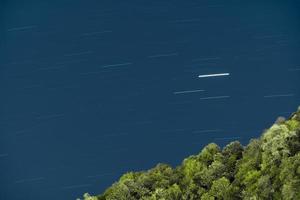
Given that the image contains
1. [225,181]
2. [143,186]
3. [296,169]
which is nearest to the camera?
[296,169]

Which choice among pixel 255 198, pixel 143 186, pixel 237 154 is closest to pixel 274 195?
pixel 255 198

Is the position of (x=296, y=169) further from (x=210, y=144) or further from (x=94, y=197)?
(x=94, y=197)

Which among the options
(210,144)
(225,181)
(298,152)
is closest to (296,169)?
(298,152)

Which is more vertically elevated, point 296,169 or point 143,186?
point 143,186

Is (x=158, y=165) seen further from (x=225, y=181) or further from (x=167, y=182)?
(x=225, y=181)

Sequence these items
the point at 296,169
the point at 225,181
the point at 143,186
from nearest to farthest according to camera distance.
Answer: the point at 296,169, the point at 225,181, the point at 143,186

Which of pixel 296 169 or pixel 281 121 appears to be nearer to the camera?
pixel 296 169
